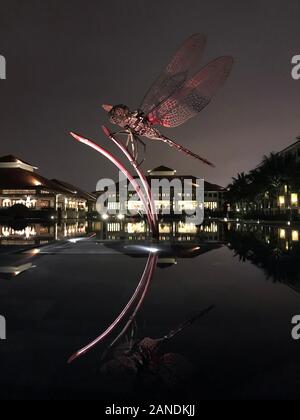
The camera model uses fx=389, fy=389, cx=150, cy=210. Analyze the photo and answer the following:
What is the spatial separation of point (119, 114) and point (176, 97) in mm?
4365

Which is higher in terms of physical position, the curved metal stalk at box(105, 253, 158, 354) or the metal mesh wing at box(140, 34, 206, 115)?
the metal mesh wing at box(140, 34, 206, 115)

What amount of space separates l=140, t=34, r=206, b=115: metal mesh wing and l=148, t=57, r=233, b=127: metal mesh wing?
1.04 feet

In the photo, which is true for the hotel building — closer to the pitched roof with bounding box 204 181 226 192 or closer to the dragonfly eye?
the pitched roof with bounding box 204 181 226 192

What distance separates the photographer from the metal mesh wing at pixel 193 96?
17.6 m

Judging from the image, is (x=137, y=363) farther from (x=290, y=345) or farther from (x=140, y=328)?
(x=290, y=345)

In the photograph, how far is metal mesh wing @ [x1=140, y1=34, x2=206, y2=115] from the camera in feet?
59.3

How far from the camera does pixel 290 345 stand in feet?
16.1

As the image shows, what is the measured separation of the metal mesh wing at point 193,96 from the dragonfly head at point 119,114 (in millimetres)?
1445

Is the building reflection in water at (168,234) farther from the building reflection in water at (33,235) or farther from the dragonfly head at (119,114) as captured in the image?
the dragonfly head at (119,114)

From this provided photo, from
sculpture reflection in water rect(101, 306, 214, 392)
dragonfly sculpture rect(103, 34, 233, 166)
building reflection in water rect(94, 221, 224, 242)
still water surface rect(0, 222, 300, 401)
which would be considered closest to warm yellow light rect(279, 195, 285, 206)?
building reflection in water rect(94, 221, 224, 242)

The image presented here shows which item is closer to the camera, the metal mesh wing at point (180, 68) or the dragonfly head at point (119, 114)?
the metal mesh wing at point (180, 68)

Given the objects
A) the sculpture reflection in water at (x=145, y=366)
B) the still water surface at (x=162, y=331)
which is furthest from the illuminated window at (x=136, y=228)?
the sculpture reflection in water at (x=145, y=366)

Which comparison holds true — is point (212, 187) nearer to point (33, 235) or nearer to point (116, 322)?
point (33, 235)

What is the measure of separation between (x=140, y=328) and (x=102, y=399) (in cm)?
214
